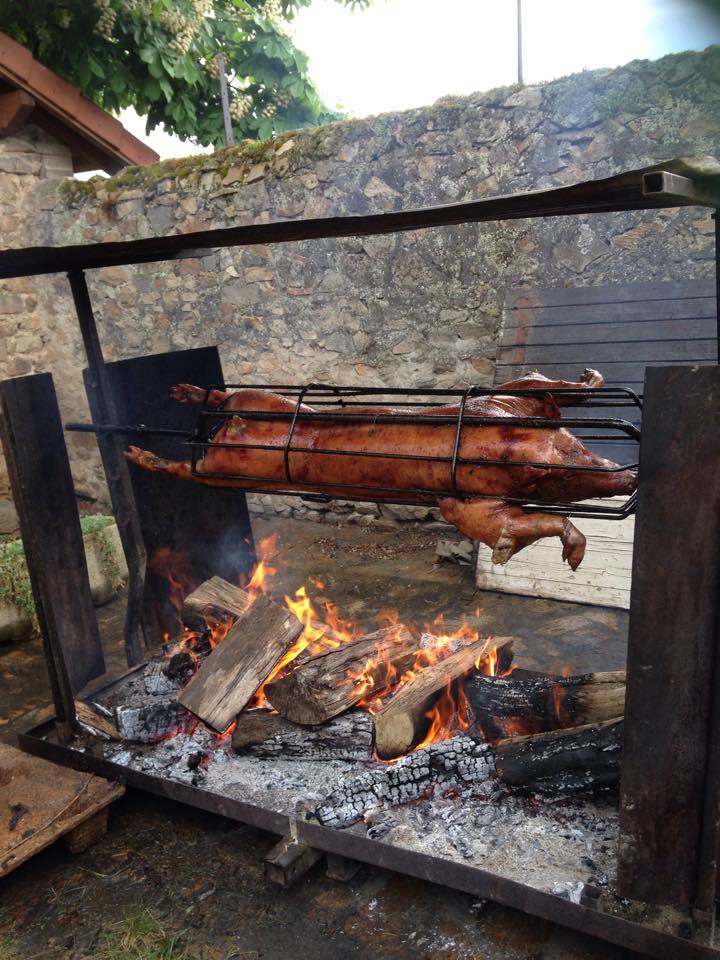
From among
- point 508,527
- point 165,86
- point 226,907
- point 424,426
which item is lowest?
point 226,907

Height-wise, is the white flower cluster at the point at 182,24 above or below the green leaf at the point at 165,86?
above

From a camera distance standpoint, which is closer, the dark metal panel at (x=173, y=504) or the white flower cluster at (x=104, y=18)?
the dark metal panel at (x=173, y=504)

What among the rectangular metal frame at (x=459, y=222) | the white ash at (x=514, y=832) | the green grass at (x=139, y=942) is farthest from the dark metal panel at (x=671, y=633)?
the green grass at (x=139, y=942)

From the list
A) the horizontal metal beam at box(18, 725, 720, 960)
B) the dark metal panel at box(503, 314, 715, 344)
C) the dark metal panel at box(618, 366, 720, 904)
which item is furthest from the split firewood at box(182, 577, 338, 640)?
the dark metal panel at box(503, 314, 715, 344)

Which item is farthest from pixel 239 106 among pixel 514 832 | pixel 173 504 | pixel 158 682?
pixel 514 832

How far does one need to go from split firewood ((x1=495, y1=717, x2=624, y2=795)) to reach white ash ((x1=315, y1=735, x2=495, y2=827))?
0.41 ft

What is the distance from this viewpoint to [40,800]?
122 inches

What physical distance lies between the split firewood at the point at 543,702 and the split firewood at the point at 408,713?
4.8 inches

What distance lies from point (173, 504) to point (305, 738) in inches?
59.8

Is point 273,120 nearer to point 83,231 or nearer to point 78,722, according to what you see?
point 83,231

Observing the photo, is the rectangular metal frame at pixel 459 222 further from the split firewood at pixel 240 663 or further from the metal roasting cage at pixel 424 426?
the metal roasting cage at pixel 424 426

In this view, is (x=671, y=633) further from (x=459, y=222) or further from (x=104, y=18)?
(x=104, y=18)

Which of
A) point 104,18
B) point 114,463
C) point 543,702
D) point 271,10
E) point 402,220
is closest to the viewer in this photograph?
point 402,220

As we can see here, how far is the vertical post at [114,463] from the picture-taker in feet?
12.3
